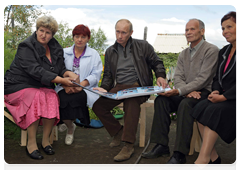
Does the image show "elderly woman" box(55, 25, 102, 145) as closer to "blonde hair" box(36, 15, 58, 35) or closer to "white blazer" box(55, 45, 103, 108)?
"white blazer" box(55, 45, 103, 108)

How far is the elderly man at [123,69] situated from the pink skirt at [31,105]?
2.26 ft

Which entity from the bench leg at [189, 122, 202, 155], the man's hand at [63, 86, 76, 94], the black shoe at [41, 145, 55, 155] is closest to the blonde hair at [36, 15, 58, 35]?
the man's hand at [63, 86, 76, 94]

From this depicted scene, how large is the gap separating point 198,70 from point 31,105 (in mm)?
2317

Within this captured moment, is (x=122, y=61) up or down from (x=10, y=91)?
up

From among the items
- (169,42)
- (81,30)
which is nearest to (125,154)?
(81,30)

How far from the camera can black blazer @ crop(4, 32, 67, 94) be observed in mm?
3551

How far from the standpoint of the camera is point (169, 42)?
2038 cm

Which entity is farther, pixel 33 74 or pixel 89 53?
pixel 89 53

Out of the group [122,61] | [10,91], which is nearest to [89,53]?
[122,61]

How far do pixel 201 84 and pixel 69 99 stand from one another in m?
1.91

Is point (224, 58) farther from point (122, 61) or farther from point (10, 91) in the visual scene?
point (10, 91)

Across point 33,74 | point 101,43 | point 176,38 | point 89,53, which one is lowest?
point 33,74

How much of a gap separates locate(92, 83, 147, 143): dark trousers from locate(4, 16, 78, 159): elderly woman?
0.59 meters

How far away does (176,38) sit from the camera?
21.1 metres
